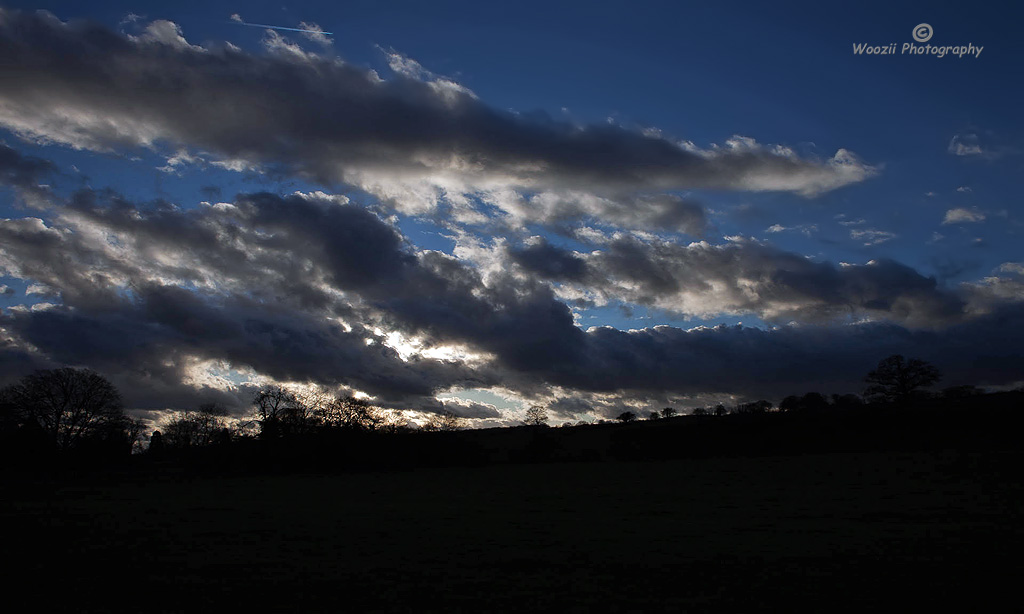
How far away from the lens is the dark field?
1052 cm

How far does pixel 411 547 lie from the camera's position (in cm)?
1658

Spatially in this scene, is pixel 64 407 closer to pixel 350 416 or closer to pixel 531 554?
pixel 350 416

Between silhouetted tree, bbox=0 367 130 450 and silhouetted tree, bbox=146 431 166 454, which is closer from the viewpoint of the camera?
silhouetted tree, bbox=0 367 130 450

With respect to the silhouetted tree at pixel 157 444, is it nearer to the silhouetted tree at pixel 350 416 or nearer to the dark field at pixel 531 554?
the silhouetted tree at pixel 350 416

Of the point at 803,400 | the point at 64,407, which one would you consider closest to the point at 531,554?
the point at 64,407

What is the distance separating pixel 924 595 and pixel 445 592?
8210mm

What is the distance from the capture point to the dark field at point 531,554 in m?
10.5

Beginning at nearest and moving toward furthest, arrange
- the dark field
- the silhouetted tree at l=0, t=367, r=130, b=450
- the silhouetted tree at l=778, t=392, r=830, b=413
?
the dark field → the silhouetted tree at l=0, t=367, r=130, b=450 → the silhouetted tree at l=778, t=392, r=830, b=413

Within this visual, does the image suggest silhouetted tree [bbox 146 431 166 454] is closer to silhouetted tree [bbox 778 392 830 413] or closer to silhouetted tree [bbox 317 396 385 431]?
silhouetted tree [bbox 317 396 385 431]

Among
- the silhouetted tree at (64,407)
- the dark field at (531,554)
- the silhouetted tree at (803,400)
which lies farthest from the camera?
the silhouetted tree at (803,400)

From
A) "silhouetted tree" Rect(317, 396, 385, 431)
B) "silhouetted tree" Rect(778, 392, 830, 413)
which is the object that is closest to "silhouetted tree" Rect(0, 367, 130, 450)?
"silhouetted tree" Rect(317, 396, 385, 431)

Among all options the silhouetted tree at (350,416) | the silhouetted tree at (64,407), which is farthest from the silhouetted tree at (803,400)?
the silhouetted tree at (64,407)

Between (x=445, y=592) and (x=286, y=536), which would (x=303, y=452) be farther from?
(x=445, y=592)

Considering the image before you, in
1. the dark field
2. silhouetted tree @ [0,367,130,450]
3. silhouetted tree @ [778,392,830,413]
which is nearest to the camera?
the dark field
